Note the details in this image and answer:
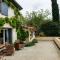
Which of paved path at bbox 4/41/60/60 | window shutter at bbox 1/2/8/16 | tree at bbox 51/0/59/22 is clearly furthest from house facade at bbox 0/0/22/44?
tree at bbox 51/0/59/22

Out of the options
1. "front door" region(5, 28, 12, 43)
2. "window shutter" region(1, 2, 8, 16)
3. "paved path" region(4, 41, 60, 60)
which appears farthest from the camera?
"front door" region(5, 28, 12, 43)

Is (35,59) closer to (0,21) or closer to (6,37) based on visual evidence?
(0,21)

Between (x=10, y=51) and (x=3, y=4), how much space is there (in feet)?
25.2

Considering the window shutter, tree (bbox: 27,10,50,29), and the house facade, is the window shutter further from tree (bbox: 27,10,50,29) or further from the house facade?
tree (bbox: 27,10,50,29)

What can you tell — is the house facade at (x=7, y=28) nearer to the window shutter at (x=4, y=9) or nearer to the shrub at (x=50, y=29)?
the window shutter at (x=4, y=9)

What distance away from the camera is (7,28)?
2661 cm

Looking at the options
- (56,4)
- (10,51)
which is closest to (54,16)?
(56,4)

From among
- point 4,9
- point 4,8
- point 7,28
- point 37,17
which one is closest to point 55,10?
point 37,17

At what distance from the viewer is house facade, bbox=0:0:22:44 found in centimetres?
2497

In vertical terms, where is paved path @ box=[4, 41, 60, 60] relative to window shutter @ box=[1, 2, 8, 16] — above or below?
below

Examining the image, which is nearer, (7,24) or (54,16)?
(7,24)

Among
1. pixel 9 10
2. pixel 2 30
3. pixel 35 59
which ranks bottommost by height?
pixel 35 59

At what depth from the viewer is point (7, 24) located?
25.6 m

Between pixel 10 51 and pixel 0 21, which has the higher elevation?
pixel 0 21
